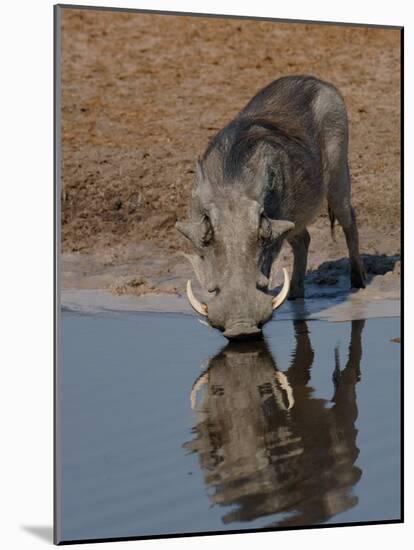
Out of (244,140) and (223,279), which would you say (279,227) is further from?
(244,140)

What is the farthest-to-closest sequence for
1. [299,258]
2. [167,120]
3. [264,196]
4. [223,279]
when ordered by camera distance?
[167,120] < [299,258] < [264,196] < [223,279]

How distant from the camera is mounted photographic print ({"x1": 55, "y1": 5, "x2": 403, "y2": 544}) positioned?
13.5 feet

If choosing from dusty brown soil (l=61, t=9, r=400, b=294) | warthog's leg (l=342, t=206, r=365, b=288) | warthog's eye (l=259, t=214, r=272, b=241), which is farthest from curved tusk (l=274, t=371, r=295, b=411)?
warthog's leg (l=342, t=206, r=365, b=288)

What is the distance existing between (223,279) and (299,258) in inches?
55.4

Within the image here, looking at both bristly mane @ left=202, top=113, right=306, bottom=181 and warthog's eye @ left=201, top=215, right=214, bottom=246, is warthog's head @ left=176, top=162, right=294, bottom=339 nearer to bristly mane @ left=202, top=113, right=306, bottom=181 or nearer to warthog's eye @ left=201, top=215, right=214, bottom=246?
warthog's eye @ left=201, top=215, right=214, bottom=246

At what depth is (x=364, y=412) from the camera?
4.68 meters

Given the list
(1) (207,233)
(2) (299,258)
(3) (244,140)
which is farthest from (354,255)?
(1) (207,233)

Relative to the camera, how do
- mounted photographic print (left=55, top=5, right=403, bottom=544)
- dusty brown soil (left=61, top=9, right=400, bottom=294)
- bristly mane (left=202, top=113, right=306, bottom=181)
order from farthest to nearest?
1. dusty brown soil (left=61, top=9, right=400, bottom=294)
2. bristly mane (left=202, top=113, right=306, bottom=181)
3. mounted photographic print (left=55, top=5, right=403, bottom=544)

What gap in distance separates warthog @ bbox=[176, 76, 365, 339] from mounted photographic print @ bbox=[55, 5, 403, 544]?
0.03 ft

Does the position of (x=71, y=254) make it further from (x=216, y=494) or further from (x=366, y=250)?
(x=216, y=494)

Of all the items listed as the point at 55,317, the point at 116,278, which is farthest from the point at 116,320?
the point at 55,317

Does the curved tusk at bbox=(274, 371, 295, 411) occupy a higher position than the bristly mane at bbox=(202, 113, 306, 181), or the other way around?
the bristly mane at bbox=(202, 113, 306, 181)

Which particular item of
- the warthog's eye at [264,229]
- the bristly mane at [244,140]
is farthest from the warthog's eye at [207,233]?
the bristly mane at [244,140]

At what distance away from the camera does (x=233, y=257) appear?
16.4ft
